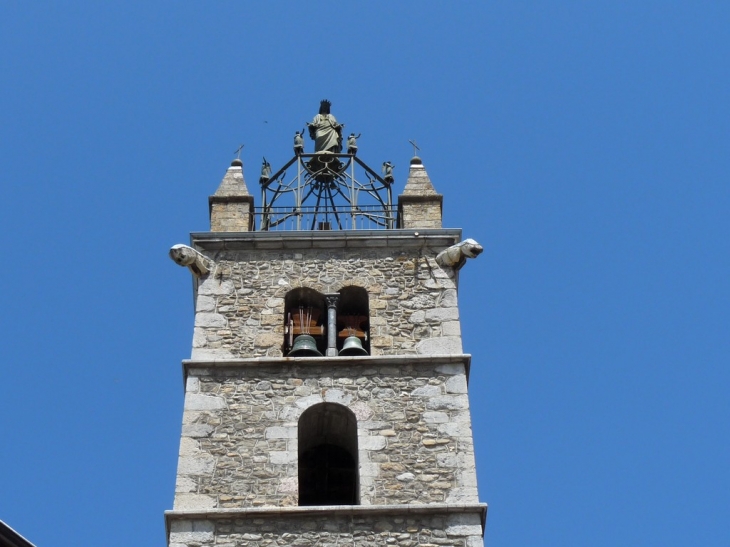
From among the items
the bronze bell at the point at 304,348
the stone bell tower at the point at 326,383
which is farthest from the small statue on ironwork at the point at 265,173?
the bronze bell at the point at 304,348

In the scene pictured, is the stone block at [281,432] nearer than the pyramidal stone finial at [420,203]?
Yes

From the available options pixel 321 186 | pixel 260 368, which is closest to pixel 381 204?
pixel 321 186

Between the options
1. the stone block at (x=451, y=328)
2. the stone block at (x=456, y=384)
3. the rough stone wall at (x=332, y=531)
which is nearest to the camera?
the rough stone wall at (x=332, y=531)

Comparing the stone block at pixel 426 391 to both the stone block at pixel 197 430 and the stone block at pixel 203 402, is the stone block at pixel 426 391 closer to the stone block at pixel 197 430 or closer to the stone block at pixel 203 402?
the stone block at pixel 203 402

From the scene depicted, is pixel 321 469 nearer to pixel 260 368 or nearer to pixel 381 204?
pixel 260 368

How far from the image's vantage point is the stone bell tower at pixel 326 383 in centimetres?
1638

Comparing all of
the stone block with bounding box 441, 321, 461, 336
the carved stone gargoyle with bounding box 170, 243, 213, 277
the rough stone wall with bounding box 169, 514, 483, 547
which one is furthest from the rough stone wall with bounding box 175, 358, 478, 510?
the carved stone gargoyle with bounding box 170, 243, 213, 277

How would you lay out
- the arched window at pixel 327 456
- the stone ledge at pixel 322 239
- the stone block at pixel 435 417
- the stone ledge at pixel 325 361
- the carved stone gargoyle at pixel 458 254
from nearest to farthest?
the stone block at pixel 435 417 → the arched window at pixel 327 456 → the stone ledge at pixel 325 361 → the carved stone gargoyle at pixel 458 254 → the stone ledge at pixel 322 239

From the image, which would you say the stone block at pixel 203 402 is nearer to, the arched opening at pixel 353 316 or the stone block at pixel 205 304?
the stone block at pixel 205 304

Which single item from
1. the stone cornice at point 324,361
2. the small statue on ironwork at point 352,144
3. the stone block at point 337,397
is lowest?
the stone block at point 337,397

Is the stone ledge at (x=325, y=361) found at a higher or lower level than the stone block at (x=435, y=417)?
higher

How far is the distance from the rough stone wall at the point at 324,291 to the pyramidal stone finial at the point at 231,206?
749 mm

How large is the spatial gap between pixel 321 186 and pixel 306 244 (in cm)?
263

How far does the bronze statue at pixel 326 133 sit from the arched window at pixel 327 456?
6129mm
